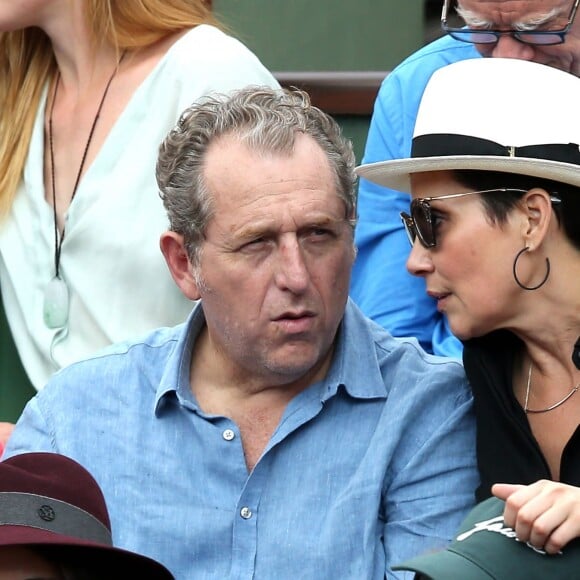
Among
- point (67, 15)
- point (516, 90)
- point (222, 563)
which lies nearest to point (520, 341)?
point (516, 90)

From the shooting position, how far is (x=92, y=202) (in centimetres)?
412

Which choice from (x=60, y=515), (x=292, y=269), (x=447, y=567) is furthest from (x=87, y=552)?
(x=292, y=269)

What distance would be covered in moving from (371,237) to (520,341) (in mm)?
847

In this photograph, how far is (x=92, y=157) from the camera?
13.8ft

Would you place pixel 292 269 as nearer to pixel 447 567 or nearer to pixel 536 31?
pixel 536 31

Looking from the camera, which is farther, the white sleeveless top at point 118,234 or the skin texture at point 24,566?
the white sleeveless top at point 118,234

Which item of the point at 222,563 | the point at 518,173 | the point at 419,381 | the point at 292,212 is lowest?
the point at 222,563

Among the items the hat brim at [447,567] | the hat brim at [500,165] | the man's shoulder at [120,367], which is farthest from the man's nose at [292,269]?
the hat brim at [447,567]

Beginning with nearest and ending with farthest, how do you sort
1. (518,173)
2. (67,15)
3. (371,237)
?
1. (518,173)
2. (371,237)
3. (67,15)

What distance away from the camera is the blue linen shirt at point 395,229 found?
12.8ft

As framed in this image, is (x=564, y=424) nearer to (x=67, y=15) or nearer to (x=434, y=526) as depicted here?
(x=434, y=526)

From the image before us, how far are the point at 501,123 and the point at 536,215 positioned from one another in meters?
0.19

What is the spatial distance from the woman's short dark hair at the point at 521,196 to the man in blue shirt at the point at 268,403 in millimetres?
398

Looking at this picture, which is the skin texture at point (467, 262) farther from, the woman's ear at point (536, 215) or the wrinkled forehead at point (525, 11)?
the wrinkled forehead at point (525, 11)
